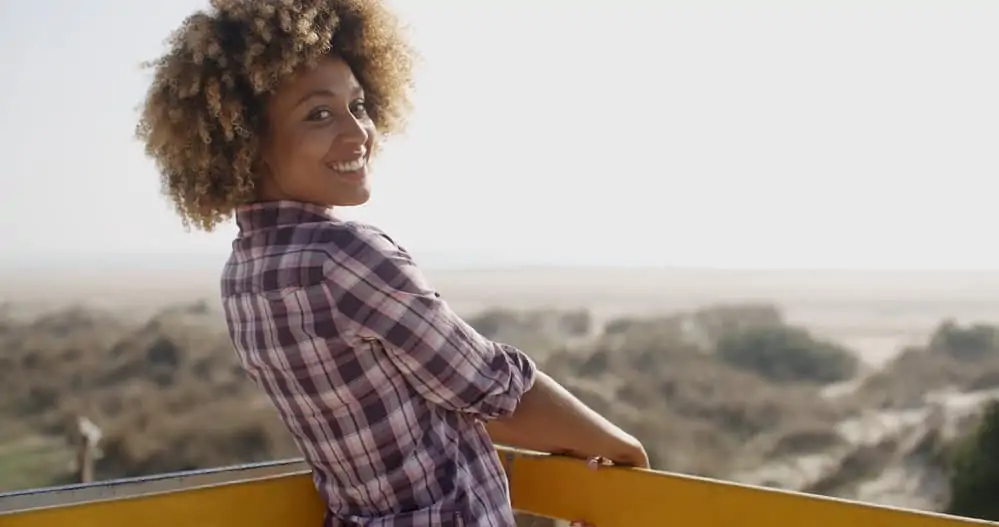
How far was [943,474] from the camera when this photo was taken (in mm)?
7457

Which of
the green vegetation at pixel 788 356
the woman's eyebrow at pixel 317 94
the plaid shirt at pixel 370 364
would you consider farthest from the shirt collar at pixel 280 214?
the green vegetation at pixel 788 356

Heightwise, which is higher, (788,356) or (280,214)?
(280,214)

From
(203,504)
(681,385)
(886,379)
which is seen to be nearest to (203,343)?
(681,385)

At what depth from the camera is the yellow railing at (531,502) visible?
1154 mm

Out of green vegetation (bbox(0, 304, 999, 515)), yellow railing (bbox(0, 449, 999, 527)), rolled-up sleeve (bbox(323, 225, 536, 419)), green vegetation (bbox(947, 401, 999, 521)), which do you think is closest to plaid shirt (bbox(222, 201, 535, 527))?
rolled-up sleeve (bbox(323, 225, 536, 419))

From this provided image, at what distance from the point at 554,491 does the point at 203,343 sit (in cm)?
770

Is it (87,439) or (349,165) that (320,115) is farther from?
(87,439)

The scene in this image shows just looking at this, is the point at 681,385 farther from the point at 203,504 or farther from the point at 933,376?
the point at 203,504

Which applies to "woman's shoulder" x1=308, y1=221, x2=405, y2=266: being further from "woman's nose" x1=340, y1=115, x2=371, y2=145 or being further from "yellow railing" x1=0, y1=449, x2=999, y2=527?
"yellow railing" x1=0, y1=449, x2=999, y2=527

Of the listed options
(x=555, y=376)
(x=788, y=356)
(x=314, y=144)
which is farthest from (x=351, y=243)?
(x=788, y=356)

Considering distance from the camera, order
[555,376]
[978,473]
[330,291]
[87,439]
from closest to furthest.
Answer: [330,291] < [978,473] < [87,439] < [555,376]

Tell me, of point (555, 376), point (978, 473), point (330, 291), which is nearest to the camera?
point (330, 291)

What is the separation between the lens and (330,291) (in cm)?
100

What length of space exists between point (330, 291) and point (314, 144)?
191 millimetres
